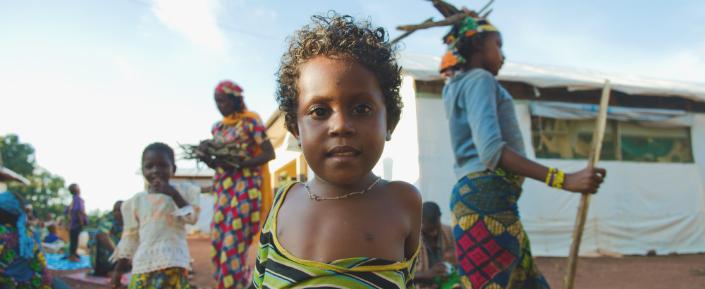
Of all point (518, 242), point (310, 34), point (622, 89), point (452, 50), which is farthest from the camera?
point (622, 89)

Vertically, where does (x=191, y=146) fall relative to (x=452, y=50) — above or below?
below

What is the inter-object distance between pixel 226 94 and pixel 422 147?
15.3 ft

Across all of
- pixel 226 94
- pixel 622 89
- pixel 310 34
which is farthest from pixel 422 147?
pixel 310 34

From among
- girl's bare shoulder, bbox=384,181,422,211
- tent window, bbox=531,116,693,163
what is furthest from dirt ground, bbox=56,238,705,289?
girl's bare shoulder, bbox=384,181,422,211

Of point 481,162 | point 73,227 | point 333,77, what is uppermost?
point 333,77

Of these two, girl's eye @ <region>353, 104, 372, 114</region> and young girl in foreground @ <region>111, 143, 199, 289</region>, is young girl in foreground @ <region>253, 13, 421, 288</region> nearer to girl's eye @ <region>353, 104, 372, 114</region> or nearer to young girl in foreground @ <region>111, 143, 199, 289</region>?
girl's eye @ <region>353, 104, 372, 114</region>

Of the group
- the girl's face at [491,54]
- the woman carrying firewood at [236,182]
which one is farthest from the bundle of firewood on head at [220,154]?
the girl's face at [491,54]

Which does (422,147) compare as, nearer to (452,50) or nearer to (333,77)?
(452,50)

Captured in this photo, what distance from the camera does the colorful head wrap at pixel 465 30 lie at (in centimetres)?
224

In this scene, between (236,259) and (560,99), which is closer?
(236,259)

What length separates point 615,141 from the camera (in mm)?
8883

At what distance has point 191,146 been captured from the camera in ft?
12.0

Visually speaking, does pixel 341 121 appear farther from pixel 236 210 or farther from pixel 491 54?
pixel 236 210

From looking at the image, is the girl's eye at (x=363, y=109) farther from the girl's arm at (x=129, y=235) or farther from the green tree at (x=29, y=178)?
the green tree at (x=29, y=178)
